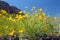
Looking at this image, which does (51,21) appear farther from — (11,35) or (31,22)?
(11,35)

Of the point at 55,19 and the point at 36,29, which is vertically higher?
the point at 55,19

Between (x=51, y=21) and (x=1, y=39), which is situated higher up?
(x=51, y=21)

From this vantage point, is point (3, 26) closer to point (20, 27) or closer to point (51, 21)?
point (20, 27)

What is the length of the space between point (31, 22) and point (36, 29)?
0.28m

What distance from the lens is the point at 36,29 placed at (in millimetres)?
4738

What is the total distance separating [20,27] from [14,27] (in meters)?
0.15

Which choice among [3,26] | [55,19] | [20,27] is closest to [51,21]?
[55,19]

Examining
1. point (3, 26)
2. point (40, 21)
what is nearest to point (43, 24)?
point (40, 21)

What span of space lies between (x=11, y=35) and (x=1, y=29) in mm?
359

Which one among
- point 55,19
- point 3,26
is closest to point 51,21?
point 55,19

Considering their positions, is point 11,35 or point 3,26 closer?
point 11,35

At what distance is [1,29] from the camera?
16.6 ft

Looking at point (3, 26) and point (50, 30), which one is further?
point (3, 26)

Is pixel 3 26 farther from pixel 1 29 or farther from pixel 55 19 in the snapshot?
pixel 55 19
